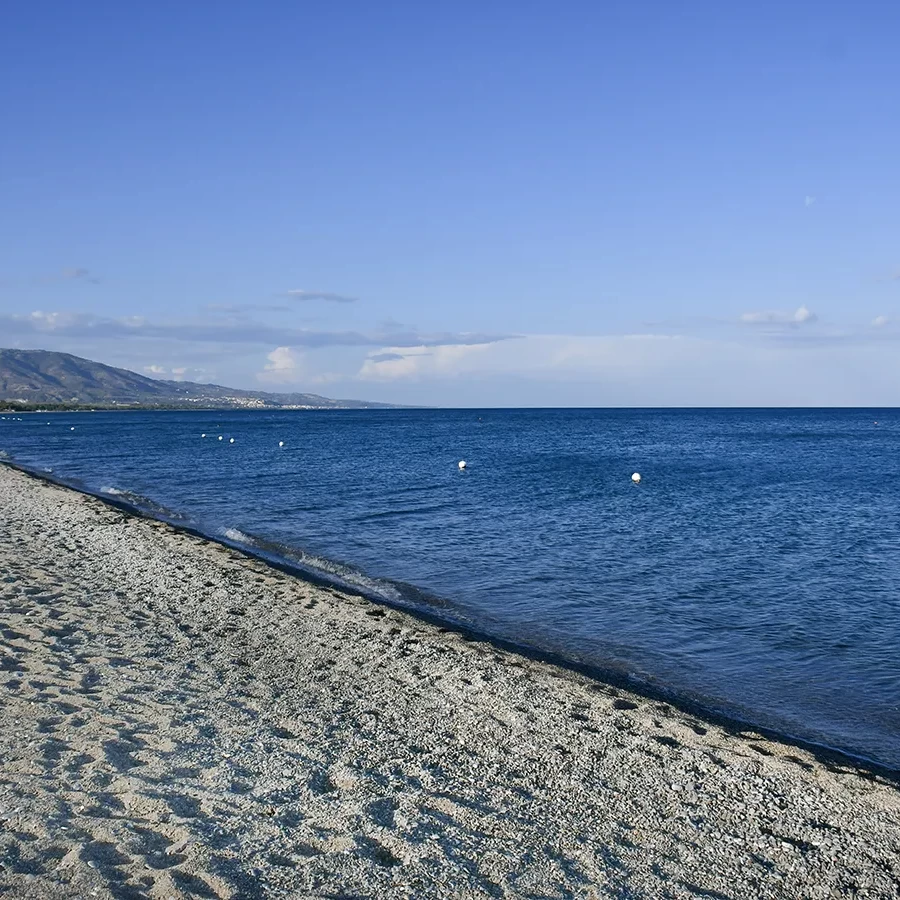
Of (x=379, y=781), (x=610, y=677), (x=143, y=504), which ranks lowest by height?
(x=610, y=677)

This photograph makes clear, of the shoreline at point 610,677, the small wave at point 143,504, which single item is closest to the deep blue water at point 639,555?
the shoreline at point 610,677

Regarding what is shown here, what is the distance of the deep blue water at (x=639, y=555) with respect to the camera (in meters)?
13.2

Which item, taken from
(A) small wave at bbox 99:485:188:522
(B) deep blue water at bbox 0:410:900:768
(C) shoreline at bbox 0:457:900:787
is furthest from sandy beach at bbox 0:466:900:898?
(A) small wave at bbox 99:485:188:522

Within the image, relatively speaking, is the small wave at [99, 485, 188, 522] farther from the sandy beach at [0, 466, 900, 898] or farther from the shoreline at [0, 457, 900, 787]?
the sandy beach at [0, 466, 900, 898]

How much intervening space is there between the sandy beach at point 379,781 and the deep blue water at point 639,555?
A: 8.03 ft

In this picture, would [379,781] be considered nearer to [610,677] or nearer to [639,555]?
[610,677]

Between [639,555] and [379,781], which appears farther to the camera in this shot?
[639,555]


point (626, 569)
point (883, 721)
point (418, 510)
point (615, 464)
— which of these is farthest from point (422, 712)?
point (615, 464)

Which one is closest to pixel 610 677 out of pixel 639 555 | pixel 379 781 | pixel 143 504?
pixel 379 781

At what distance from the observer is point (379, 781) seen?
8.10 metres

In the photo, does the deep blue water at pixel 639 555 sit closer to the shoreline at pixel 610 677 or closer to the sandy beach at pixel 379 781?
the shoreline at pixel 610 677

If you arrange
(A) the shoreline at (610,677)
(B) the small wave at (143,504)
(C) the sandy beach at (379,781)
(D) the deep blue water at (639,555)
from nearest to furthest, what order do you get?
(C) the sandy beach at (379,781), (A) the shoreline at (610,677), (D) the deep blue water at (639,555), (B) the small wave at (143,504)

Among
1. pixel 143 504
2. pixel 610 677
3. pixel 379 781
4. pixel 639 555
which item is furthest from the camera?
pixel 143 504

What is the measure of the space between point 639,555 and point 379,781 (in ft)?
53.3
